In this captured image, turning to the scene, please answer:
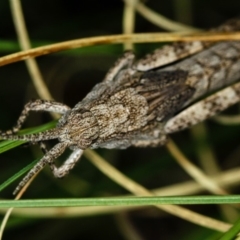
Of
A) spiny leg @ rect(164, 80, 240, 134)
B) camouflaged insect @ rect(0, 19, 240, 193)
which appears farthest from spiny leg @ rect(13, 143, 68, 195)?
spiny leg @ rect(164, 80, 240, 134)

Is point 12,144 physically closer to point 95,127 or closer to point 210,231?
point 95,127

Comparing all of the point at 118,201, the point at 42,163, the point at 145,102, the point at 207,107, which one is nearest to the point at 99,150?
the point at 207,107

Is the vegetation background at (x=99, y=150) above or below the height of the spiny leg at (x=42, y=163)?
above

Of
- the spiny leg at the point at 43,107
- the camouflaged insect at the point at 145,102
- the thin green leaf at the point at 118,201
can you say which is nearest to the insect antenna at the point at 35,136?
the camouflaged insect at the point at 145,102

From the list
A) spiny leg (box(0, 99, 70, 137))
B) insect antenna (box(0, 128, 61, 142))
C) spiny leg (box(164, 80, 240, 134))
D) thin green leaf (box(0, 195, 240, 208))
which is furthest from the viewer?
spiny leg (box(164, 80, 240, 134))

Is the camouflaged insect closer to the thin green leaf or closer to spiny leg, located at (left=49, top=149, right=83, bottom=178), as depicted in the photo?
spiny leg, located at (left=49, top=149, right=83, bottom=178)

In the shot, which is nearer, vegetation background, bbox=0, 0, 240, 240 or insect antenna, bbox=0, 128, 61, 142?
insect antenna, bbox=0, 128, 61, 142

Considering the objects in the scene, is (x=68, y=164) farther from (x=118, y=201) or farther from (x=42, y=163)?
(x=118, y=201)

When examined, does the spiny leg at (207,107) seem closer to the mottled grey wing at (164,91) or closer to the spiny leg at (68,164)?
the mottled grey wing at (164,91)
